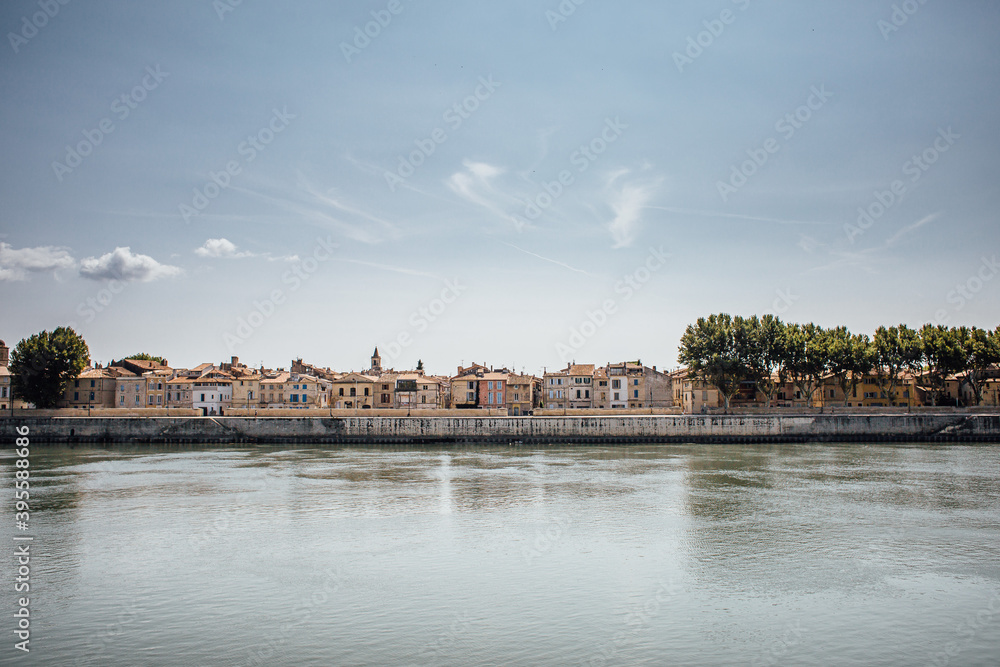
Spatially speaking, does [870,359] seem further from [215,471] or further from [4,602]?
[4,602]

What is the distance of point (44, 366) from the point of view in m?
75.2

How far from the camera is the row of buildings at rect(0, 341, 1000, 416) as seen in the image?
86.1 metres

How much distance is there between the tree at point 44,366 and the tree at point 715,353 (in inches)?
2558

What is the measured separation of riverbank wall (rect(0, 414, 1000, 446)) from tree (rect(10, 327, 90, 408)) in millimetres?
10362

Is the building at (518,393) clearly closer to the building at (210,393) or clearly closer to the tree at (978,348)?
the building at (210,393)

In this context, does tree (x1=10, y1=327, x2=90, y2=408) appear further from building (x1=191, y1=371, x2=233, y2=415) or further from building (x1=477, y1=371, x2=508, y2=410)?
building (x1=477, y1=371, x2=508, y2=410)

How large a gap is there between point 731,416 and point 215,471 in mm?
42184

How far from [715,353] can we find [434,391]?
3380cm

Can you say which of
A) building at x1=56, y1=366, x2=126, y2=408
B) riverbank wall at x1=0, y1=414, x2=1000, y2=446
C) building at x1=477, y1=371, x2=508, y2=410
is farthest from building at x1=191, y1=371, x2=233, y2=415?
building at x1=477, y1=371, x2=508, y2=410

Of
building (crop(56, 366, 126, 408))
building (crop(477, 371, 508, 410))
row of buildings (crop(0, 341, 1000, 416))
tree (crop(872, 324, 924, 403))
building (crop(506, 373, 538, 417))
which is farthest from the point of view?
building (crop(506, 373, 538, 417))

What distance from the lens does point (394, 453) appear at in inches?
2188

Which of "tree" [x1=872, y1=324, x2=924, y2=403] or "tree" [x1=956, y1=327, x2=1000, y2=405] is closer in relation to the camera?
"tree" [x1=956, y1=327, x2=1000, y2=405]

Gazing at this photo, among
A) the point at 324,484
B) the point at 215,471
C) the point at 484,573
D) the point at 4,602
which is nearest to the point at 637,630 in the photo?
the point at 484,573

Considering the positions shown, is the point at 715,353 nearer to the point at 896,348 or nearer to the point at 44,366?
the point at 896,348
